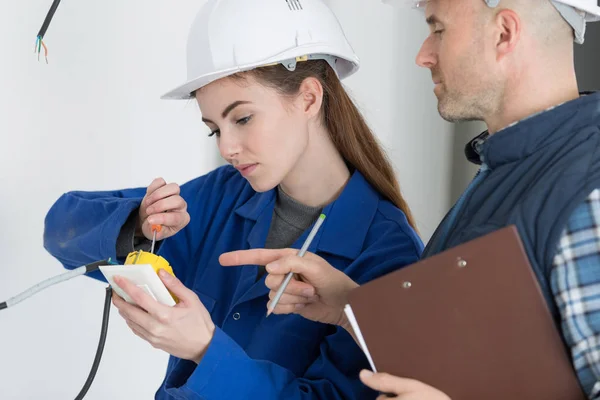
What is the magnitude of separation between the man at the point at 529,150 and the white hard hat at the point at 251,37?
0.35 meters

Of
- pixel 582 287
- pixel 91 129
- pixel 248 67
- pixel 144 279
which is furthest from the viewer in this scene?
pixel 91 129

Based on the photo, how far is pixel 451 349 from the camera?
0.82 m

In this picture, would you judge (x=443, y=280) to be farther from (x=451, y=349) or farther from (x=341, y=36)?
(x=341, y=36)

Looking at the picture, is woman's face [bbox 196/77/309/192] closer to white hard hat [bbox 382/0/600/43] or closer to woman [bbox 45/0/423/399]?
woman [bbox 45/0/423/399]

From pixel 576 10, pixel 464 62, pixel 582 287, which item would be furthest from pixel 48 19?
pixel 582 287

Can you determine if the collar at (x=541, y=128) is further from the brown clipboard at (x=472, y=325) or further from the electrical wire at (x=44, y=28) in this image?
the electrical wire at (x=44, y=28)

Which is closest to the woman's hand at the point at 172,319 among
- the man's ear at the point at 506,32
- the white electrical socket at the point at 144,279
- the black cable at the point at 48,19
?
the white electrical socket at the point at 144,279

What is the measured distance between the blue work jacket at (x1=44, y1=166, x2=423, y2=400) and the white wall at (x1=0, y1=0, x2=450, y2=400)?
153mm

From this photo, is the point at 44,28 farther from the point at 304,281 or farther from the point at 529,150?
the point at 529,150

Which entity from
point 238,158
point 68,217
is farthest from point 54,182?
point 238,158

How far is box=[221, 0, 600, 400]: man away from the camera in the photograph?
2.52 ft

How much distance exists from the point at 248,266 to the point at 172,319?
362mm

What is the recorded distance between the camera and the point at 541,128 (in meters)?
0.90

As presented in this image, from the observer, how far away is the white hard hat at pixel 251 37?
129cm
